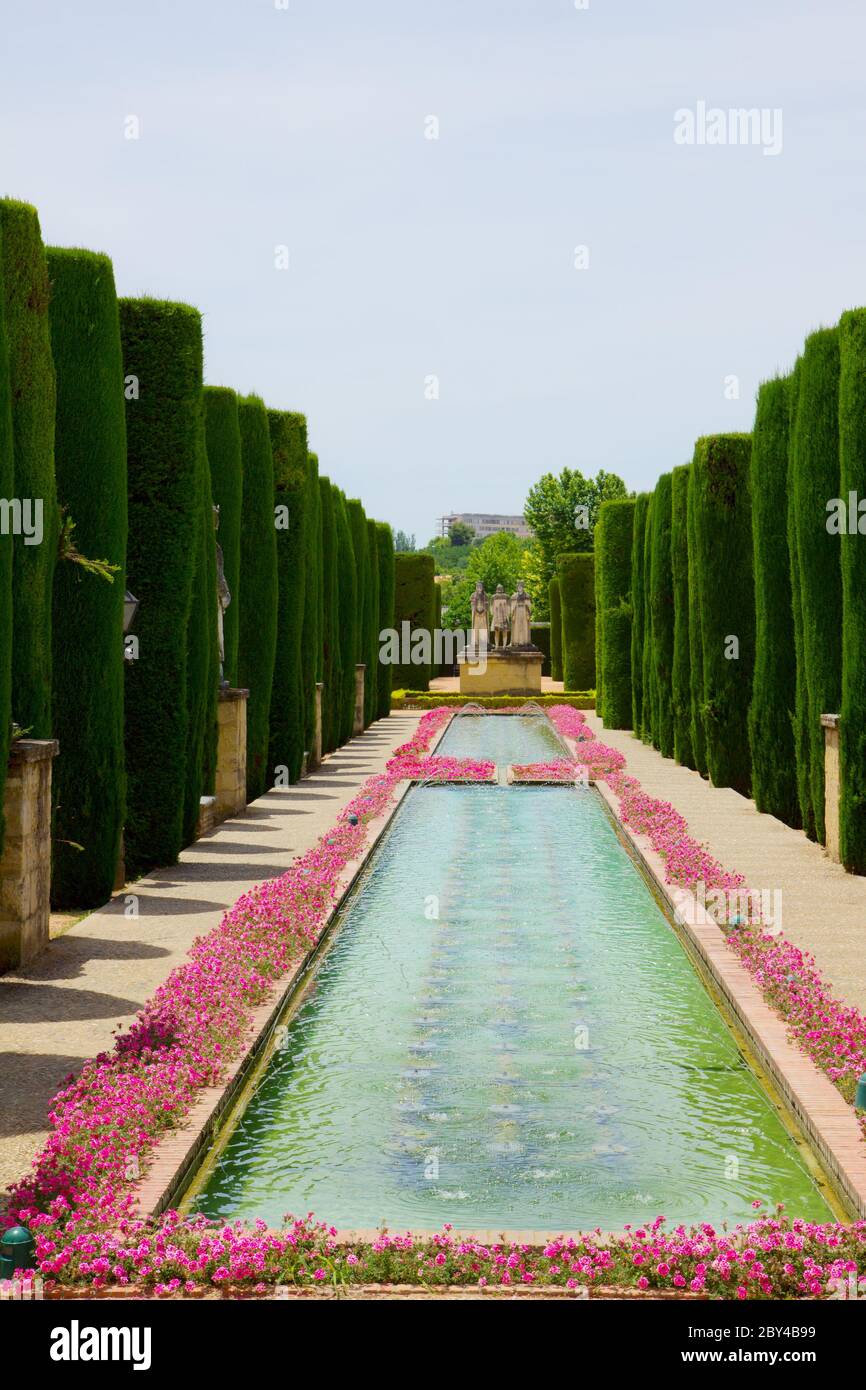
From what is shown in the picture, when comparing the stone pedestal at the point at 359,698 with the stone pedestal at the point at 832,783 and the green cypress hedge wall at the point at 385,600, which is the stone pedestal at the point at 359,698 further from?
the stone pedestal at the point at 832,783

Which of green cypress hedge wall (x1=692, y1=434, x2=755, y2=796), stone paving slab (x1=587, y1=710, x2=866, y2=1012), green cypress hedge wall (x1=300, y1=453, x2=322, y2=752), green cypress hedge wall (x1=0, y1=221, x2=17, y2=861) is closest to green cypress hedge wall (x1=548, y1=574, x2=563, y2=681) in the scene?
green cypress hedge wall (x1=300, y1=453, x2=322, y2=752)

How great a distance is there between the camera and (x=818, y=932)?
10.9 metres

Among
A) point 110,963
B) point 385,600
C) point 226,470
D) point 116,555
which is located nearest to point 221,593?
point 226,470

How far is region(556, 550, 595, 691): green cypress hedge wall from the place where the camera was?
49844 millimetres

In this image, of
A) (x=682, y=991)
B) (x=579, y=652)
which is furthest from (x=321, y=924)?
(x=579, y=652)

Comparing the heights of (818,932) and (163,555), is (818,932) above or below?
below

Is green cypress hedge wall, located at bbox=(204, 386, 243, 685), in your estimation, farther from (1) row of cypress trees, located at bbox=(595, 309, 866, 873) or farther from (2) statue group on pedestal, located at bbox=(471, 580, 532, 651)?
(2) statue group on pedestal, located at bbox=(471, 580, 532, 651)

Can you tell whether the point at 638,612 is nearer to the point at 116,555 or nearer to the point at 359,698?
the point at 359,698

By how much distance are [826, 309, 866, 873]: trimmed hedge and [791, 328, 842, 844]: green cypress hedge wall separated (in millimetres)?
909

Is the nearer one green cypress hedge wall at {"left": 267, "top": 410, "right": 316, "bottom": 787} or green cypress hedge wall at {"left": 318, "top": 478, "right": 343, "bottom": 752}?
green cypress hedge wall at {"left": 267, "top": 410, "right": 316, "bottom": 787}

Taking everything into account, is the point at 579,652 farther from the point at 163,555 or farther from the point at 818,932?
the point at 818,932

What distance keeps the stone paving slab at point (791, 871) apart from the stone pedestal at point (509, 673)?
83.0ft

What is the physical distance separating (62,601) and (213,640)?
382cm

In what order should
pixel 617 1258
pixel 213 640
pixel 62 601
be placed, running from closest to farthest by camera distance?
1. pixel 617 1258
2. pixel 62 601
3. pixel 213 640
